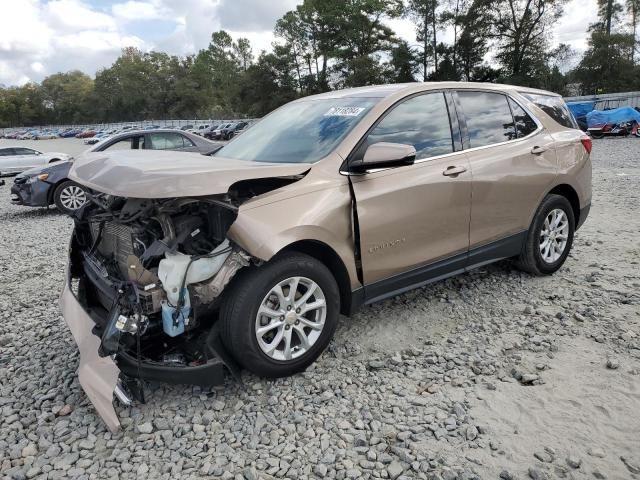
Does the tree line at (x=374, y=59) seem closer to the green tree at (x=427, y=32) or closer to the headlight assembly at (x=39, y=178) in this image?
the green tree at (x=427, y=32)

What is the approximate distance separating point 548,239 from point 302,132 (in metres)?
2.56

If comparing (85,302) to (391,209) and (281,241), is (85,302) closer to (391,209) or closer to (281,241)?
(281,241)

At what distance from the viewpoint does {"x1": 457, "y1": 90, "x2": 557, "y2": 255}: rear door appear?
395cm

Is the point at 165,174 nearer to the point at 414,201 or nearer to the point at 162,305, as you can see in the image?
the point at 162,305

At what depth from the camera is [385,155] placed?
10.2ft

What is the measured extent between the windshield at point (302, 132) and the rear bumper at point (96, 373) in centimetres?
162

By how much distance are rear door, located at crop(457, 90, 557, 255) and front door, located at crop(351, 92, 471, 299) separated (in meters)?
0.17

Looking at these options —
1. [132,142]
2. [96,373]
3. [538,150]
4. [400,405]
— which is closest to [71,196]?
[132,142]

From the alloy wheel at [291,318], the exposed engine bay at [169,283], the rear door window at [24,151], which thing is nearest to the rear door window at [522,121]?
the alloy wheel at [291,318]

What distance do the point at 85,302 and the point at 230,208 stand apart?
57.8 inches

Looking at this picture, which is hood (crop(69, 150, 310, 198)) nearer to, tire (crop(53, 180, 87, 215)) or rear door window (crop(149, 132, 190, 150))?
rear door window (crop(149, 132, 190, 150))

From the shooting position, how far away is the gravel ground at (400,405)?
96.7 inches

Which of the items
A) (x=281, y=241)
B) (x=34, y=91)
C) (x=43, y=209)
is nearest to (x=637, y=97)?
(x=43, y=209)

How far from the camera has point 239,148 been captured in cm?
412
